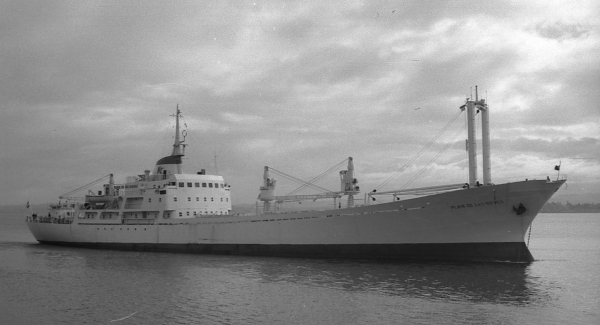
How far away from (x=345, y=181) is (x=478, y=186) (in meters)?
8.69

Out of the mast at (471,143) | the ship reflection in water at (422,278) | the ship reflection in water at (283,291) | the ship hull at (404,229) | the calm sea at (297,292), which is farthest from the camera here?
the mast at (471,143)

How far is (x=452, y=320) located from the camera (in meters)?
15.4

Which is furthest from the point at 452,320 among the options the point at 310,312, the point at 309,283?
the point at 309,283

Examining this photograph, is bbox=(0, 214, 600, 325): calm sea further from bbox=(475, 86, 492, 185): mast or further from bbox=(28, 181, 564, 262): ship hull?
bbox=(475, 86, 492, 185): mast

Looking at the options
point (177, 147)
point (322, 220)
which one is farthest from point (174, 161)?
point (322, 220)

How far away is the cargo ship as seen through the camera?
25484mm

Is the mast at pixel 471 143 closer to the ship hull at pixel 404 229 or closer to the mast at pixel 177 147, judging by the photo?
the ship hull at pixel 404 229

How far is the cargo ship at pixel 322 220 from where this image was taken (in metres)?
25.5

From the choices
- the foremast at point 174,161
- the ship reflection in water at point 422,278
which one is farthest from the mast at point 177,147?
the ship reflection in water at point 422,278

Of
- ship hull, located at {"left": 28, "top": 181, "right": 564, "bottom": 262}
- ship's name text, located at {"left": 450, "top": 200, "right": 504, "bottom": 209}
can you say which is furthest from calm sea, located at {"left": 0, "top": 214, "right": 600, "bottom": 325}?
ship's name text, located at {"left": 450, "top": 200, "right": 504, "bottom": 209}

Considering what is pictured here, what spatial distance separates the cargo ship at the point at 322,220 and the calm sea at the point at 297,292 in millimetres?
1217

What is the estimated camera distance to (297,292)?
19875 mm

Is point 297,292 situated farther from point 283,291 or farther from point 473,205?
point 473,205

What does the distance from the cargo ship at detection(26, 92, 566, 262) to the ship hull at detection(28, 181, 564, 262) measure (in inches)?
2.0
